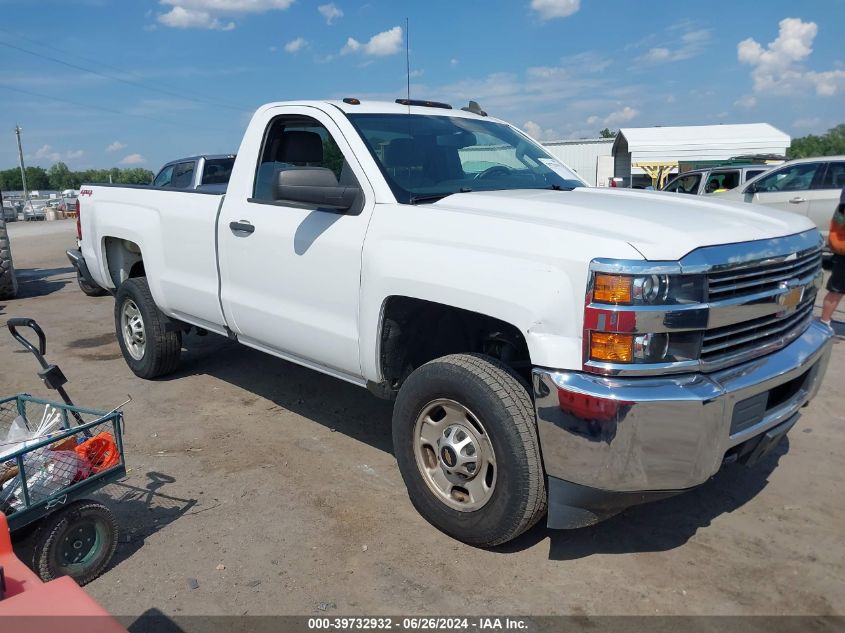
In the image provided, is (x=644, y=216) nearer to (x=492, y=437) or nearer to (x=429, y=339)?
(x=492, y=437)

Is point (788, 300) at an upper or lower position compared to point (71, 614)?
upper

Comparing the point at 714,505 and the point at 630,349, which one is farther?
the point at 714,505

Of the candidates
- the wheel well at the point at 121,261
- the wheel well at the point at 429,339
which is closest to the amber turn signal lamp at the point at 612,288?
the wheel well at the point at 429,339

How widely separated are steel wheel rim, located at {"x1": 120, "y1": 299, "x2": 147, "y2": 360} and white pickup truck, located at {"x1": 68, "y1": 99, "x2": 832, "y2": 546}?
1.46 meters

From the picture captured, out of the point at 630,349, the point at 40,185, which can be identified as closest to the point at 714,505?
the point at 630,349

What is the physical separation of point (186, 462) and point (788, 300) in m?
3.44

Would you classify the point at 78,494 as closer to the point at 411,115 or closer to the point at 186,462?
the point at 186,462

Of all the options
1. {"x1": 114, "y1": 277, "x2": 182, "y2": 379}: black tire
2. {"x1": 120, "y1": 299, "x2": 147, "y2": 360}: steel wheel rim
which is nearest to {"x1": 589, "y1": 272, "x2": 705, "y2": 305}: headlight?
{"x1": 114, "y1": 277, "x2": 182, "y2": 379}: black tire

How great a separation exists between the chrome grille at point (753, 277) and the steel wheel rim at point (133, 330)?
458 centimetres

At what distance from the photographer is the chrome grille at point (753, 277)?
2.74 metres

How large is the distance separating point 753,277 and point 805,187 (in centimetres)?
1093

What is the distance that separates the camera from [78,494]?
10.2 ft

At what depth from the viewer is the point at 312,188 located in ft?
11.6

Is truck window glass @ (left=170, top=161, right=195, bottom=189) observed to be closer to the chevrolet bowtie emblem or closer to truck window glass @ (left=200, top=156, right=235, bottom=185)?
truck window glass @ (left=200, top=156, right=235, bottom=185)
